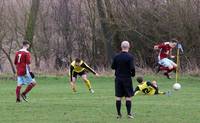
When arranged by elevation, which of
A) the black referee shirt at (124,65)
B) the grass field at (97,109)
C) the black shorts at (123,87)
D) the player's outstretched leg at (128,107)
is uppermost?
the black referee shirt at (124,65)

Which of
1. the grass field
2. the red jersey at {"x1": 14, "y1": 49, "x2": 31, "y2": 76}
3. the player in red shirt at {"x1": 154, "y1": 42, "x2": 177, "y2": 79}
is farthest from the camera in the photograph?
the player in red shirt at {"x1": 154, "y1": 42, "x2": 177, "y2": 79}

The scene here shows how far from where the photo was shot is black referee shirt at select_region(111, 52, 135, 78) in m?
15.2

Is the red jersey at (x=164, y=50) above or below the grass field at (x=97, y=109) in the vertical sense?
above

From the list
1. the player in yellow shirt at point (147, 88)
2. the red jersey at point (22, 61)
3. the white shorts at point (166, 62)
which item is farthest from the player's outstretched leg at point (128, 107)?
the white shorts at point (166, 62)

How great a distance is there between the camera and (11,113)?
55.7ft

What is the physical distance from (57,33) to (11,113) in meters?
35.4

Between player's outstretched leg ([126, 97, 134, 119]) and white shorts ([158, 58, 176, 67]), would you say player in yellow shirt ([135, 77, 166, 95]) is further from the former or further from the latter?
player's outstretched leg ([126, 97, 134, 119])

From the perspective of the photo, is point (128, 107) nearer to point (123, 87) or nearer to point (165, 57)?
point (123, 87)

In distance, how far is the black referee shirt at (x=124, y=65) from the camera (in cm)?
1520

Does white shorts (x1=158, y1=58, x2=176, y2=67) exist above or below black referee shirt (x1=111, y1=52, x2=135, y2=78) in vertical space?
below

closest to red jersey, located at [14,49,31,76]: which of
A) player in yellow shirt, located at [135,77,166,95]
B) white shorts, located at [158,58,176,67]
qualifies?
player in yellow shirt, located at [135,77,166,95]

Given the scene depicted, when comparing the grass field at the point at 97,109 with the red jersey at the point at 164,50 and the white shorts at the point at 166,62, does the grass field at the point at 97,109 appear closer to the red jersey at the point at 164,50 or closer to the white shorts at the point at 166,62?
the white shorts at the point at 166,62

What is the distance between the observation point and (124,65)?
15219 millimetres

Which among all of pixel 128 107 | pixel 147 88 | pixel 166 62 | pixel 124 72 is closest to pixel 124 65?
pixel 124 72
